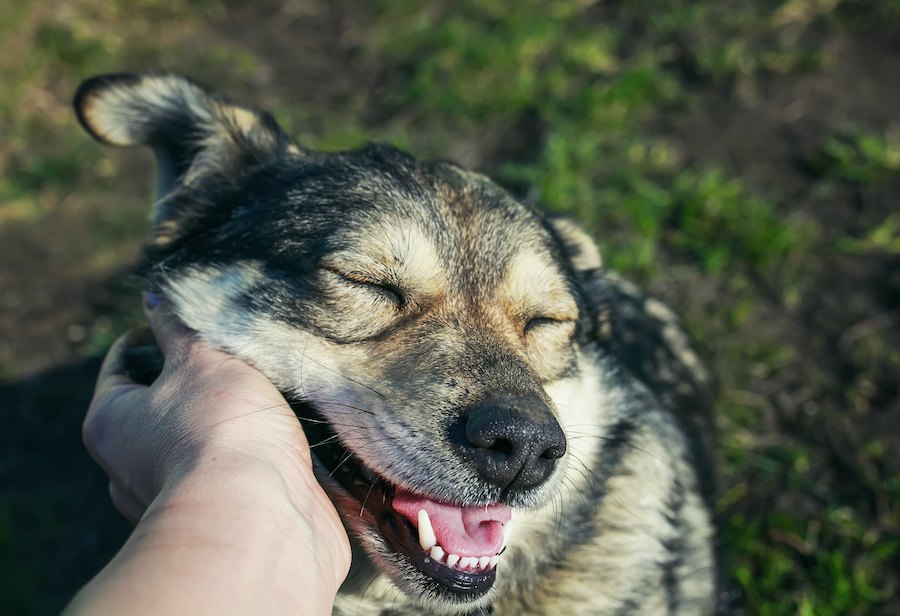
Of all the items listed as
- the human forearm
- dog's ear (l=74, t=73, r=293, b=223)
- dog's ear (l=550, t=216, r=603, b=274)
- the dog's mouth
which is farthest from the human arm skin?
dog's ear (l=550, t=216, r=603, b=274)

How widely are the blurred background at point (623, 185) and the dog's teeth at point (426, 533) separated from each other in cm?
186

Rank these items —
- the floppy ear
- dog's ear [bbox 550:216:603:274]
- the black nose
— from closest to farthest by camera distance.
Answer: the black nose → the floppy ear → dog's ear [bbox 550:216:603:274]

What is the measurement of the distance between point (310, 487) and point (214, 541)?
45 cm

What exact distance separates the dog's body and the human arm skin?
16 centimetres

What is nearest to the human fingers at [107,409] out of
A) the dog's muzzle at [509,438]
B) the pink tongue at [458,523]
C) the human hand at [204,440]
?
the human hand at [204,440]

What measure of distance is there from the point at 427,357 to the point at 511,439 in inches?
13.6

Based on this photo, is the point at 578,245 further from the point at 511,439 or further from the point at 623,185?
the point at 623,185

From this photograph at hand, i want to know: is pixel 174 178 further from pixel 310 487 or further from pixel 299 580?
pixel 299 580

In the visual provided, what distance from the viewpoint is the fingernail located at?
2638 mm

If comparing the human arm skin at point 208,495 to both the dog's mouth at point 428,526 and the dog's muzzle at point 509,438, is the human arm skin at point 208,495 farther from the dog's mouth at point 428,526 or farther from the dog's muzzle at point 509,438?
the dog's muzzle at point 509,438

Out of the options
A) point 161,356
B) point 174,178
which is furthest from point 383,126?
point 161,356

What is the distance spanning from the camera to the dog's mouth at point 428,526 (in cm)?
214

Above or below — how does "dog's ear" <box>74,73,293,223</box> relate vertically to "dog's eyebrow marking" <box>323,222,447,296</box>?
above

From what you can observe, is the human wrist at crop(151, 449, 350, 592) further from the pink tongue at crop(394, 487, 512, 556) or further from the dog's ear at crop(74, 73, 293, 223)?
the dog's ear at crop(74, 73, 293, 223)
